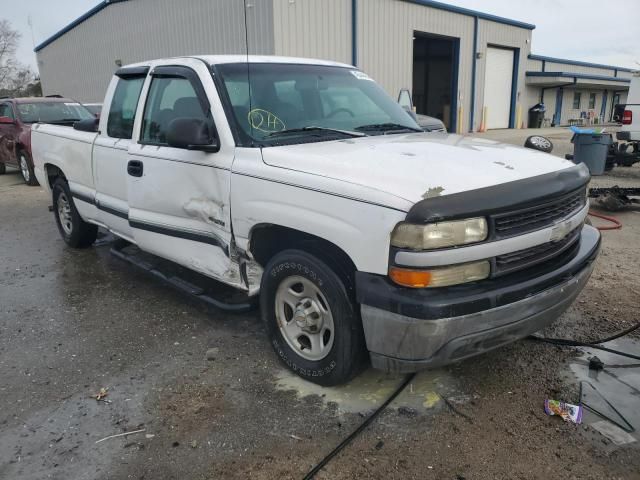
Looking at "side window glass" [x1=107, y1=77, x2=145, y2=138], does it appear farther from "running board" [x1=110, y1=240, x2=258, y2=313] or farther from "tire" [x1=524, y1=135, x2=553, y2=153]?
"tire" [x1=524, y1=135, x2=553, y2=153]

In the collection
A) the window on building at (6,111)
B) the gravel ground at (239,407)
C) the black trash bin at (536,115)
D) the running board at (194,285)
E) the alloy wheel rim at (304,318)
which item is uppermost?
the window on building at (6,111)

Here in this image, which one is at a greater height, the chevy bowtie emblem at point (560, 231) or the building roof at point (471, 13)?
the building roof at point (471, 13)

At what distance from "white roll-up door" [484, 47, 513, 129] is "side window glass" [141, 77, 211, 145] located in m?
23.4

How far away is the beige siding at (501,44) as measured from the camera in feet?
77.7

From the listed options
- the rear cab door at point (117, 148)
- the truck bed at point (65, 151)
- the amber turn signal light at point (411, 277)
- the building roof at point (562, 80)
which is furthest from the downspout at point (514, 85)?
the amber turn signal light at point (411, 277)

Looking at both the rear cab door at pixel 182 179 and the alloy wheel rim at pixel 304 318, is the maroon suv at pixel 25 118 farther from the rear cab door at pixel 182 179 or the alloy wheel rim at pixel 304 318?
the alloy wheel rim at pixel 304 318

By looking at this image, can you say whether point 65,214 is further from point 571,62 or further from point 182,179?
point 571,62

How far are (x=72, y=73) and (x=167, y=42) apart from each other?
11.6m

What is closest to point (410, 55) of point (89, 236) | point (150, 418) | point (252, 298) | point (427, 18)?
point (427, 18)

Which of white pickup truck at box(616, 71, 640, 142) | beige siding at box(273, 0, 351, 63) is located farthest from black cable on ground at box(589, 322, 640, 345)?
beige siding at box(273, 0, 351, 63)

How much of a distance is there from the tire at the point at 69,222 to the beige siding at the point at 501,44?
21210 mm

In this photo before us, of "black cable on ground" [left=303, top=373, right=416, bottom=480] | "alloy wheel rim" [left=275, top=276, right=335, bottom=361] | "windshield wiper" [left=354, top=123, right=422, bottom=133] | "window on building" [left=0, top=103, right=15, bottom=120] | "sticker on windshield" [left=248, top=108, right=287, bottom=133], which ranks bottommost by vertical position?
"black cable on ground" [left=303, top=373, right=416, bottom=480]

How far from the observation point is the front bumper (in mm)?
2430

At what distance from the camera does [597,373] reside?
322 centimetres
